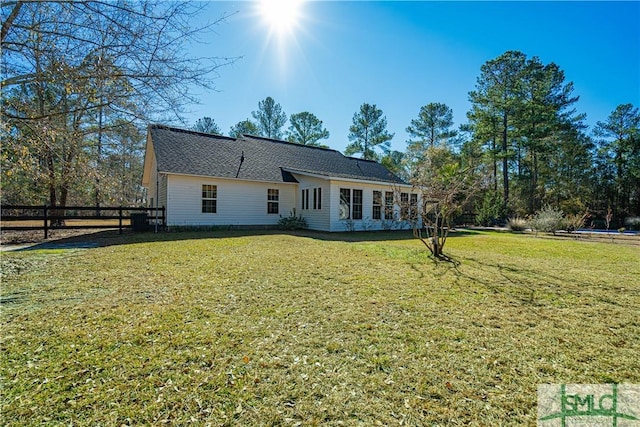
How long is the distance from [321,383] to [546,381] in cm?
182

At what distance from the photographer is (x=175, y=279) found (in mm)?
5199

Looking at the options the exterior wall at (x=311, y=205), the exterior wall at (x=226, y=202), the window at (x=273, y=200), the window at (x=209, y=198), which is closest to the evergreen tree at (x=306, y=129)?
the exterior wall at (x=311, y=205)

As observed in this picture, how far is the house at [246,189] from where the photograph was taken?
14.0 meters

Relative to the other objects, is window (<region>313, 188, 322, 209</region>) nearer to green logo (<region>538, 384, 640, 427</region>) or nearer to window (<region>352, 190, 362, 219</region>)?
window (<region>352, 190, 362, 219</region>)

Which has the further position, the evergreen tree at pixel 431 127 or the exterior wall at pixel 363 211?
A: the evergreen tree at pixel 431 127

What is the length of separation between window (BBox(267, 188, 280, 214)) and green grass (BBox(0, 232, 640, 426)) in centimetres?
1064

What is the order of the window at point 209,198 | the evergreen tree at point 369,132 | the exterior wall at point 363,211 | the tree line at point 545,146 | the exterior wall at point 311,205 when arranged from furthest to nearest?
the evergreen tree at point 369,132 < the tree line at point 545,146 < the window at point 209,198 < the exterior wall at point 311,205 < the exterior wall at point 363,211

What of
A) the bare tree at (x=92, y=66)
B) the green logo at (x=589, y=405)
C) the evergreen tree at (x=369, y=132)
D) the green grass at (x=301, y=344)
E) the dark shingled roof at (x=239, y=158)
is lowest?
the green logo at (x=589, y=405)

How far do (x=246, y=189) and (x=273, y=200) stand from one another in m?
1.67

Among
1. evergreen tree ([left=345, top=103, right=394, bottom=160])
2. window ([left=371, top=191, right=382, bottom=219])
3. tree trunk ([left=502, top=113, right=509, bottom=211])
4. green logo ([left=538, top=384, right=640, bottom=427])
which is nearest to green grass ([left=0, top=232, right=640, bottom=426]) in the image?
green logo ([left=538, top=384, right=640, bottom=427])

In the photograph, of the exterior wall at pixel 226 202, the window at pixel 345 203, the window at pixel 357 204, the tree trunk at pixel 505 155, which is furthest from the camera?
the tree trunk at pixel 505 155

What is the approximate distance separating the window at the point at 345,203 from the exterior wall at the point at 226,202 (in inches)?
138

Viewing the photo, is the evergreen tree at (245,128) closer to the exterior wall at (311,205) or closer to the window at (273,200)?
the window at (273,200)

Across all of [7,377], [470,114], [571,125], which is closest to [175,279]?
[7,377]
